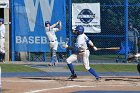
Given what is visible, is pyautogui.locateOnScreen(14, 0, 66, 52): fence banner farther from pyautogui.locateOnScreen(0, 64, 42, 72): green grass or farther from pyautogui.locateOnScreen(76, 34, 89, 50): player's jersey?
pyautogui.locateOnScreen(76, 34, 89, 50): player's jersey

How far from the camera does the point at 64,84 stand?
15594 mm

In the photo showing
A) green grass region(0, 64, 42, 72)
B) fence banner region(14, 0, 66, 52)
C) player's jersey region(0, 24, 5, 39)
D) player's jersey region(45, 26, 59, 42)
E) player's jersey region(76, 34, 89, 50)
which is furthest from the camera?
fence banner region(14, 0, 66, 52)

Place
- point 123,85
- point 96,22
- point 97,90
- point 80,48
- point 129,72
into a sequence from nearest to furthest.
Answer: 1. point 97,90
2. point 123,85
3. point 80,48
4. point 129,72
5. point 96,22

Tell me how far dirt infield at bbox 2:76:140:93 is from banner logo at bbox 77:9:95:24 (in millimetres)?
7654

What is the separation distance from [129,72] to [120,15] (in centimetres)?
697

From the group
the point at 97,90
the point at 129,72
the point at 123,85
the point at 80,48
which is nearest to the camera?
the point at 97,90

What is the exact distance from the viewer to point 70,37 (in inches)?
995

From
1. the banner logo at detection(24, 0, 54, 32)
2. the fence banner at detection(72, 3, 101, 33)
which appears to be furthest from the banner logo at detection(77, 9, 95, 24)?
the banner logo at detection(24, 0, 54, 32)

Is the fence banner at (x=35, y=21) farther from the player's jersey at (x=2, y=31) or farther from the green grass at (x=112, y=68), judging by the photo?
the green grass at (x=112, y=68)

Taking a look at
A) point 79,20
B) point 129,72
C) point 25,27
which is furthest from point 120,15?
point 129,72

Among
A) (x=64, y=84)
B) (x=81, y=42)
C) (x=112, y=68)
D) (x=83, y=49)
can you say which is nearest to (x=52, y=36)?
(x=112, y=68)

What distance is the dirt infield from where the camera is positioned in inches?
561

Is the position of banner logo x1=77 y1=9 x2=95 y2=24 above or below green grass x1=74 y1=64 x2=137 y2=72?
above

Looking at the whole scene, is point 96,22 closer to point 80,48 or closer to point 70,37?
point 70,37
